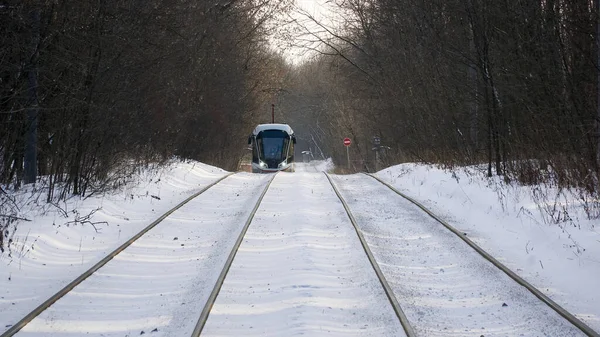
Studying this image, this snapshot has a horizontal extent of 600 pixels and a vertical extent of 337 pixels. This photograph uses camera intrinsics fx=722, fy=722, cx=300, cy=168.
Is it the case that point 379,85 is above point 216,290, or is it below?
above

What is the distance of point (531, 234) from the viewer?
461 inches

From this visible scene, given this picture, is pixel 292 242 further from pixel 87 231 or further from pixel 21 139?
pixel 21 139

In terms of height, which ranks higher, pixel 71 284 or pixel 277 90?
pixel 277 90

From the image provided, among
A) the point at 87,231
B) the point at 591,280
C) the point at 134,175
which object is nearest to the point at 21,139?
the point at 87,231

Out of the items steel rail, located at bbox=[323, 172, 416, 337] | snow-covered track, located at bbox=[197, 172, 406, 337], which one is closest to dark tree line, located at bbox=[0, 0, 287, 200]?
snow-covered track, located at bbox=[197, 172, 406, 337]

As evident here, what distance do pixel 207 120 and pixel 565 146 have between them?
72.9 feet

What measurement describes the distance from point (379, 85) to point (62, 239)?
80.5 feet

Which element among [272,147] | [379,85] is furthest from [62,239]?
[272,147]

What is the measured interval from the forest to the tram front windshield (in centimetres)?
415

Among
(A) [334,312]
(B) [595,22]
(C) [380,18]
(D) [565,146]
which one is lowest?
(A) [334,312]

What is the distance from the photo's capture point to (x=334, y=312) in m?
7.47

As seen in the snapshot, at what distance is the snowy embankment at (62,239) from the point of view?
865 cm

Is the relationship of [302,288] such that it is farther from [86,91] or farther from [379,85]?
[379,85]

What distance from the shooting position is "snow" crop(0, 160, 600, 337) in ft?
23.7
